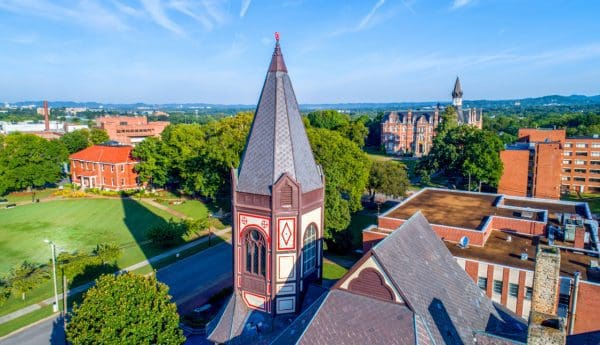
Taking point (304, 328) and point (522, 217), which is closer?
point (304, 328)

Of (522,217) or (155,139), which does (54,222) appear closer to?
(155,139)

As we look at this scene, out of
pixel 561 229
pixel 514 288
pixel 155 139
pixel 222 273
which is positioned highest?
pixel 155 139

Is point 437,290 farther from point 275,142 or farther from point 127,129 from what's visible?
point 127,129

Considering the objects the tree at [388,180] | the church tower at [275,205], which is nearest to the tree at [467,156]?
the tree at [388,180]

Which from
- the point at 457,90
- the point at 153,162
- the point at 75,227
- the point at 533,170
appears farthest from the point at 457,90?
the point at 75,227

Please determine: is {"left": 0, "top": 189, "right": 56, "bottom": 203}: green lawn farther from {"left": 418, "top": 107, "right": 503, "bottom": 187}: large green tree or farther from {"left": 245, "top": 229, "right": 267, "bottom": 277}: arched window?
{"left": 418, "top": 107, "right": 503, "bottom": 187}: large green tree

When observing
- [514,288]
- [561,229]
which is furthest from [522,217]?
[514,288]

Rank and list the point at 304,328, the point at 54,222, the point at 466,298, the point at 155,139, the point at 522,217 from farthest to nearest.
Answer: the point at 155,139 < the point at 54,222 < the point at 522,217 < the point at 466,298 < the point at 304,328
